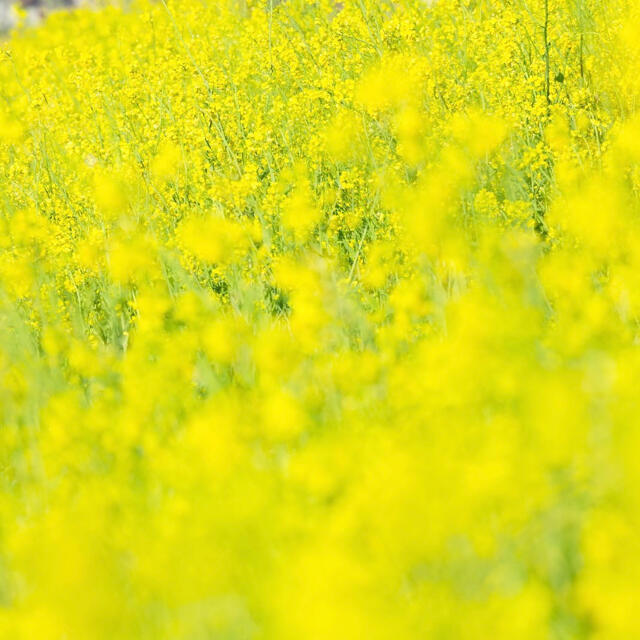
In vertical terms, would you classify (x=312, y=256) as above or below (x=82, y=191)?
below

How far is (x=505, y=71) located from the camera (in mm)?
3924

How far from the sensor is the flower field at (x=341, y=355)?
52.7 inches

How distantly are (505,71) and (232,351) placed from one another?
7.51 feet

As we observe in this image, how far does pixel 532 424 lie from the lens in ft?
4.78

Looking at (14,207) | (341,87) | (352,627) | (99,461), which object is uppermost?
(14,207)

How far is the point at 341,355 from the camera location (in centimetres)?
225

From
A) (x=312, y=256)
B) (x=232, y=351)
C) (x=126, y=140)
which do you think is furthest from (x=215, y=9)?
(x=232, y=351)

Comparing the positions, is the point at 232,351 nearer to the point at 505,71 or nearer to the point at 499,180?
the point at 499,180

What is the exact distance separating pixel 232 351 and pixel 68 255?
1.84 metres

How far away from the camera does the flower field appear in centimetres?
134

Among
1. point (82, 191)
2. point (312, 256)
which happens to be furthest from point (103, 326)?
point (82, 191)

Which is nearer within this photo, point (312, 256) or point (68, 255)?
point (312, 256)

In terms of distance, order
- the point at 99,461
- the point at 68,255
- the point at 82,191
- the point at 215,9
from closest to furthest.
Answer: the point at 99,461, the point at 68,255, the point at 82,191, the point at 215,9

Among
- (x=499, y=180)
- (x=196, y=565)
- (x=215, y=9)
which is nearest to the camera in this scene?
(x=196, y=565)
